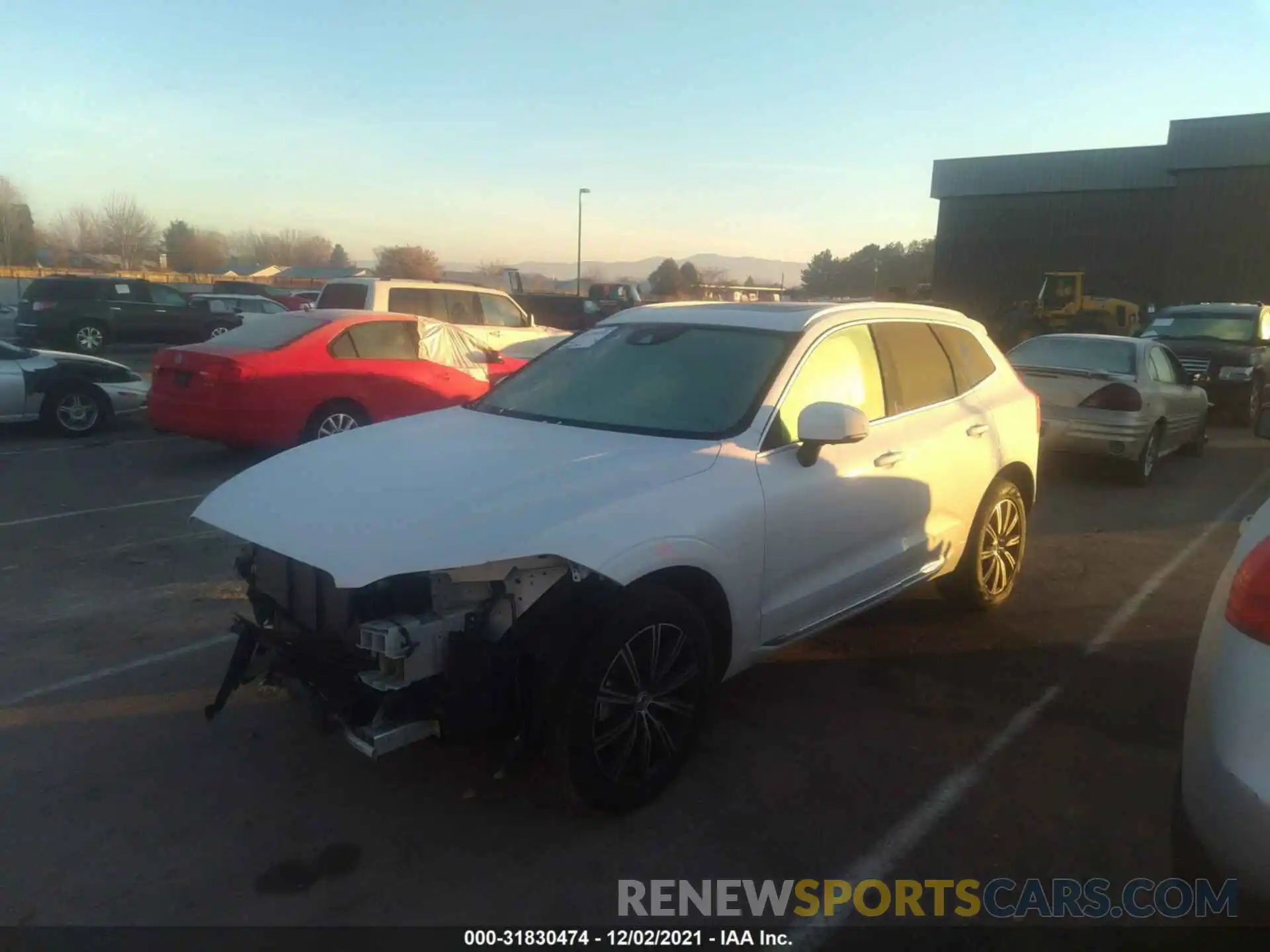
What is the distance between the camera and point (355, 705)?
3033 millimetres

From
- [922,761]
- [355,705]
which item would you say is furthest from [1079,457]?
[355,705]

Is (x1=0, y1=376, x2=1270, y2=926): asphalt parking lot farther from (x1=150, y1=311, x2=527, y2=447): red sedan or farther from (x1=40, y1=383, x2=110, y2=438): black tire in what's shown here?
(x1=40, y1=383, x2=110, y2=438): black tire

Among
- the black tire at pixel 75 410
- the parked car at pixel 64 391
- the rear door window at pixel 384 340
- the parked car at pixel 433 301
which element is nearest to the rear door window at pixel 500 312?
the parked car at pixel 433 301

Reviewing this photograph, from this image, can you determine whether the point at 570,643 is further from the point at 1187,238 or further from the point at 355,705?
the point at 1187,238

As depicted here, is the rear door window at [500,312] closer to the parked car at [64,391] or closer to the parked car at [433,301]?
the parked car at [433,301]

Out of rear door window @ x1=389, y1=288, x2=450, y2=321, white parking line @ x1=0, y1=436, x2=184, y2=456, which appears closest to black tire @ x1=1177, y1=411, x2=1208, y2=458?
rear door window @ x1=389, y1=288, x2=450, y2=321

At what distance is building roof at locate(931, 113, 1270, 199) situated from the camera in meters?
36.6

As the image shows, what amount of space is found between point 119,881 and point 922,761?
295 centimetres

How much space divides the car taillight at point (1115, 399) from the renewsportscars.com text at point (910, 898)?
7.19m

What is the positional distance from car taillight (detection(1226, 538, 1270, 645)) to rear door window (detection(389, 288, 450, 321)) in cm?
1140

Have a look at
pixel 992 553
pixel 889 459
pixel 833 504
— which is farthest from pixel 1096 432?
pixel 833 504

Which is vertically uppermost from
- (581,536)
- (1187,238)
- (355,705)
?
(1187,238)

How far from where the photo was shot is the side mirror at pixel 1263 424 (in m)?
4.00

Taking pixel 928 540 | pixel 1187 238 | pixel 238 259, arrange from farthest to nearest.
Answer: pixel 238 259
pixel 1187 238
pixel 928 540
